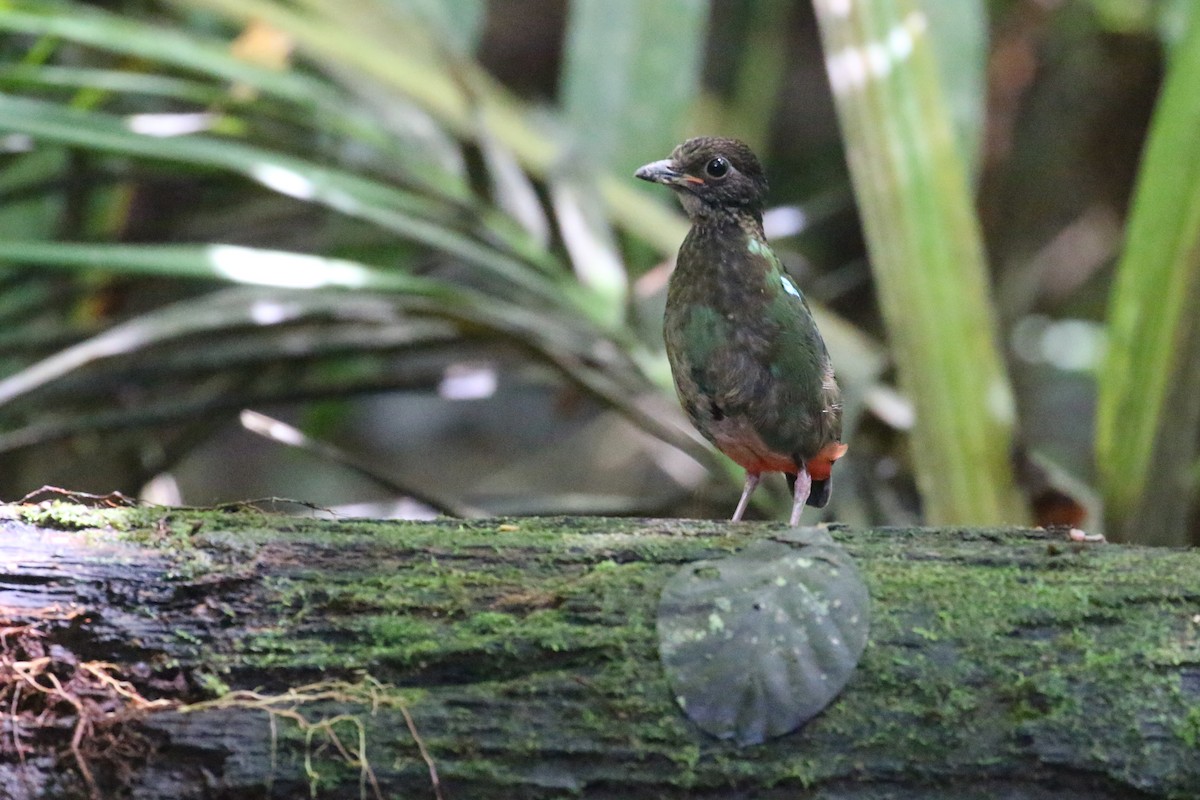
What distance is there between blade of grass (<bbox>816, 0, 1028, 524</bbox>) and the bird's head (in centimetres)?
82

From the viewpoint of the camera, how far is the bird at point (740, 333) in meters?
2.37

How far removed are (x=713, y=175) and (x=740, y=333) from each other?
0.38m

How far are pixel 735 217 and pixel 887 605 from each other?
40.0 inches

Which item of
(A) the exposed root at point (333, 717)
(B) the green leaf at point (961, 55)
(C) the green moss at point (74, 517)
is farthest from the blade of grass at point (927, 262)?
(C) the green moss at point (74, 517)

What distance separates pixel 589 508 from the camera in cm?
379

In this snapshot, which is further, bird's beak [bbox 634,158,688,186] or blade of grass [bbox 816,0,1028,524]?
blade of grass [bbox 816,0,1028,524]

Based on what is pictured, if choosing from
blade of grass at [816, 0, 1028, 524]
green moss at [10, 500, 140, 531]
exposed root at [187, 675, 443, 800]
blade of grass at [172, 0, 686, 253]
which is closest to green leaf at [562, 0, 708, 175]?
blade of grass at [172, 0, 686, 253]

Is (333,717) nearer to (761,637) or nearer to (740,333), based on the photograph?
(761,637)

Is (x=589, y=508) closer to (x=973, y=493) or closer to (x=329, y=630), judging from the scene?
A: (x=973, y=493)

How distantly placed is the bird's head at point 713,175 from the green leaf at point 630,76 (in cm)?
190

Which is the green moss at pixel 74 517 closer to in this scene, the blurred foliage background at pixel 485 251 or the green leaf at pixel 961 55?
Result: the blurred foliage background at pixel 485 251

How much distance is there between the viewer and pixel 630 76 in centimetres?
456

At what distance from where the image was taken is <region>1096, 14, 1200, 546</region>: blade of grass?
2809mm

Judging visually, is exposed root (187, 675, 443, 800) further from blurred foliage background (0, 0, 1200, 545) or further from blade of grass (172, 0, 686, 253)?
blade of grass (172, 0, 686, 253)
